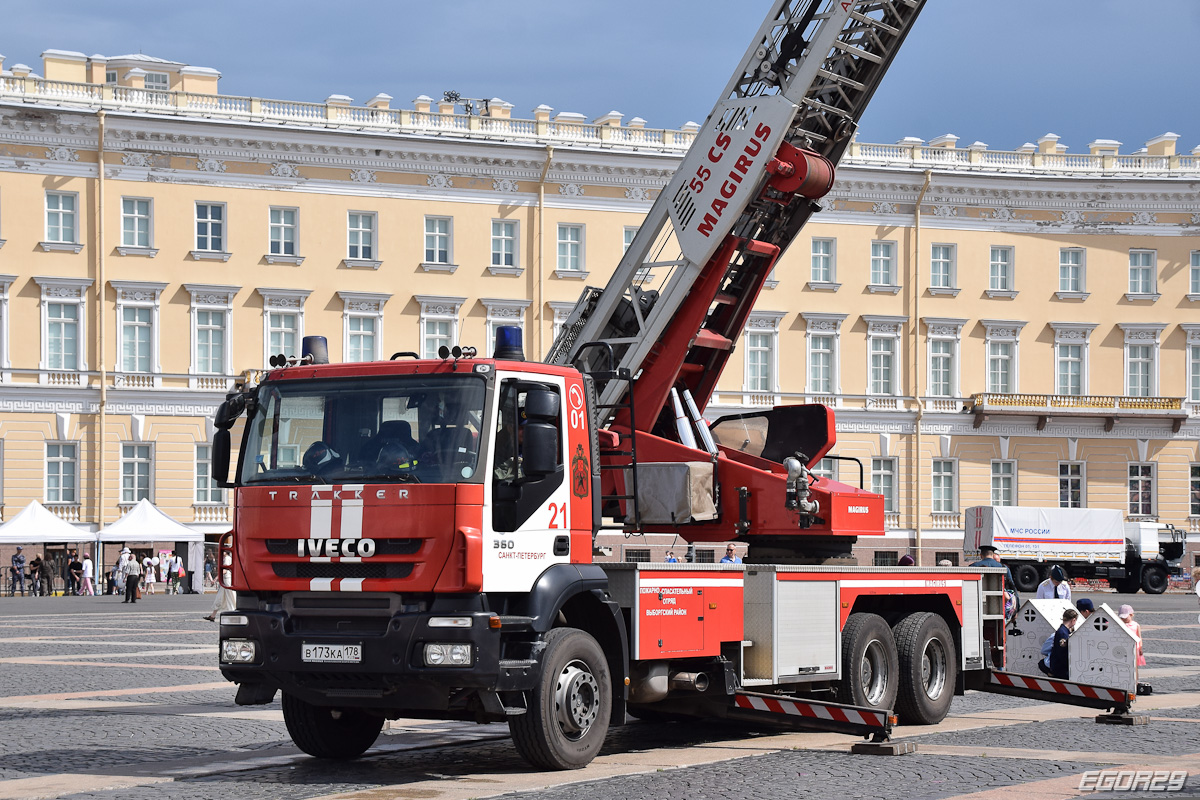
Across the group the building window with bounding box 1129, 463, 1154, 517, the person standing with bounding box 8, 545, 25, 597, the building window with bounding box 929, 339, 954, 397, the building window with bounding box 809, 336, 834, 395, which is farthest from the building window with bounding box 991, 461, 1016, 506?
the person standing with bounding box 8, 545, 25, 597

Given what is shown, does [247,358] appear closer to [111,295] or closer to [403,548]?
[111,295]

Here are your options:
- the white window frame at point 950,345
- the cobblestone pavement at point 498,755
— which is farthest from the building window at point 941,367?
the cobblestone pavement at point 498,755

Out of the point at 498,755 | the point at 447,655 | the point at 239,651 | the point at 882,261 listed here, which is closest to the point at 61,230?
the point at 882,261

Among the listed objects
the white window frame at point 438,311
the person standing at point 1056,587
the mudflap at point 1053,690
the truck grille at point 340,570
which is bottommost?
the mudflap at point 1053,690

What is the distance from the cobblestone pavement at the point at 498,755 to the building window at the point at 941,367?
123 feet

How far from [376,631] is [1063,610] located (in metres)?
8.62

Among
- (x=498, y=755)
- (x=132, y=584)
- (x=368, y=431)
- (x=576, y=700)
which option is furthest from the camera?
(x=132, y=584)

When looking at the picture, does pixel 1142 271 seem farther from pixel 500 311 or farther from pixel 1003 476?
pixel 500 311

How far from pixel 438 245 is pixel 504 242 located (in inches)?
85.0

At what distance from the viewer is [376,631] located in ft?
34.6

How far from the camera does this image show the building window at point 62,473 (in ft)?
154

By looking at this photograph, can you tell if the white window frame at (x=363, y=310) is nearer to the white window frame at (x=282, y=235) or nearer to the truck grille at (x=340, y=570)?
the white window frame at (x=282, y=235)

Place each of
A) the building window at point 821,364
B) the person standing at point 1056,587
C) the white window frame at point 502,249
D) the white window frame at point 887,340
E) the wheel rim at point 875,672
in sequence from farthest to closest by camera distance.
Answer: the white window frame at point 887,340 → the building window at point 821,364 → the white window frame at point 502,249 → the person standing at point 1056,587 → the wheel rim at point 875,672

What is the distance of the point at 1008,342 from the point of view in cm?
5606
